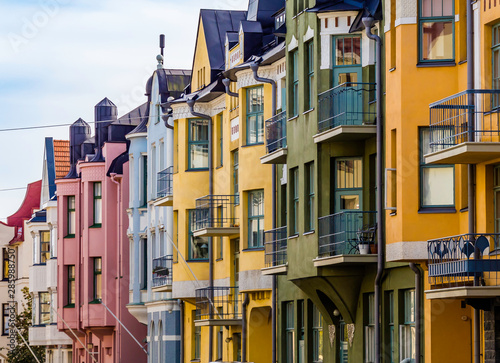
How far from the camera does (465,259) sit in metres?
25.2

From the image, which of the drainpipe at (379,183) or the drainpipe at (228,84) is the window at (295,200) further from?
the drainpipe at (228,84)

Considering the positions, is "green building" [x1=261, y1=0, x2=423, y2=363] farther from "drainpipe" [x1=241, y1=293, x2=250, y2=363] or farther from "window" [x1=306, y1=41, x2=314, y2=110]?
"drainpipe" [x1=241, y1=293, x2=250, y2=363]

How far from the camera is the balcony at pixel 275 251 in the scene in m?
35.3

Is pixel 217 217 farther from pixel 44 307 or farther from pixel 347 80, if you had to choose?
pixel 44 307

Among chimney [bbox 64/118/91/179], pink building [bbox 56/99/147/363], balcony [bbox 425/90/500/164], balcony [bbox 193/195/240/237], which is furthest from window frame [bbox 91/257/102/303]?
balcony [bbox 425/90/500/164]

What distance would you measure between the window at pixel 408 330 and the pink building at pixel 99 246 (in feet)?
91.1

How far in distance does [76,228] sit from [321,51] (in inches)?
1199

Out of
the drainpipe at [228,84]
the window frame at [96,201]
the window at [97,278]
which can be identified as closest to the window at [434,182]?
the drainpipe at [228,84]

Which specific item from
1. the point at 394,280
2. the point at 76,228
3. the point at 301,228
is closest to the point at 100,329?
the point at 76,228

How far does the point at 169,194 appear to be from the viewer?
156 ft

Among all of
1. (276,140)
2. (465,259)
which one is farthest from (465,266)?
(276,140)

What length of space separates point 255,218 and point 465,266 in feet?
48.2

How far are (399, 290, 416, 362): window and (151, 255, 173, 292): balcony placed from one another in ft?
61.2

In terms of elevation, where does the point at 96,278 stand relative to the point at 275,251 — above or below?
below
